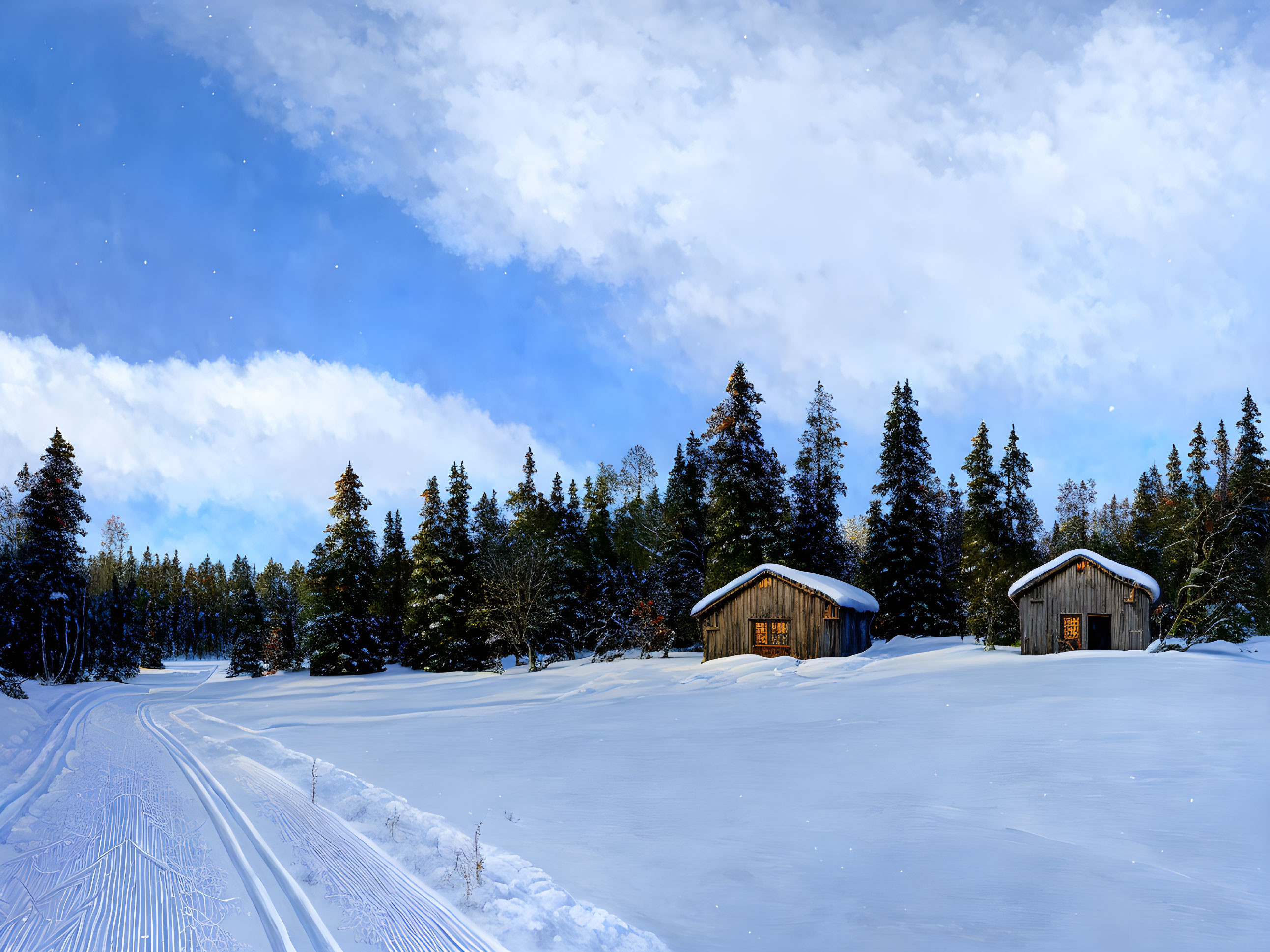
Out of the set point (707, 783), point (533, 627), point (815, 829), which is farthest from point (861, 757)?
point (533, 627)

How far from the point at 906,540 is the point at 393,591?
38.1m

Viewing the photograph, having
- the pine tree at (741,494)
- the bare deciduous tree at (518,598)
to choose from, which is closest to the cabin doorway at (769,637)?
the pine tree at (741,494)

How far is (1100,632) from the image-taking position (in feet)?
92.1

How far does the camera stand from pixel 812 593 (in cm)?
3091

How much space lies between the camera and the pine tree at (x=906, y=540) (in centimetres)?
4106

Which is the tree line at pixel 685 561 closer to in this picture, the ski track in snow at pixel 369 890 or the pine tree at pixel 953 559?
the pine tree at pixel 953 559

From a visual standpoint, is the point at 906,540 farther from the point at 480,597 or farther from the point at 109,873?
the point at 109,873

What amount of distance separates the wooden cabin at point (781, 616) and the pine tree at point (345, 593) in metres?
21.5

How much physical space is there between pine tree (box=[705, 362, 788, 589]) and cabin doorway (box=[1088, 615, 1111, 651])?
15.1 meters

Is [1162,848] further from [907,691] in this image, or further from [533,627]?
[533,627]

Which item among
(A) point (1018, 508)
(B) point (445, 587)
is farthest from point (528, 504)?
(A) point (1018, 508)

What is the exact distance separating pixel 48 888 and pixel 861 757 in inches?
408

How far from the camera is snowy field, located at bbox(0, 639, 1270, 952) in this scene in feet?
17.6

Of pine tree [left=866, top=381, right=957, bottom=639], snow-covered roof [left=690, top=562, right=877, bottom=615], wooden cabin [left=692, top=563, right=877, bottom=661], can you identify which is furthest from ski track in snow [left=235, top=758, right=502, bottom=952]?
pine tree [left=866, top=381, right=957, bottom=639]
